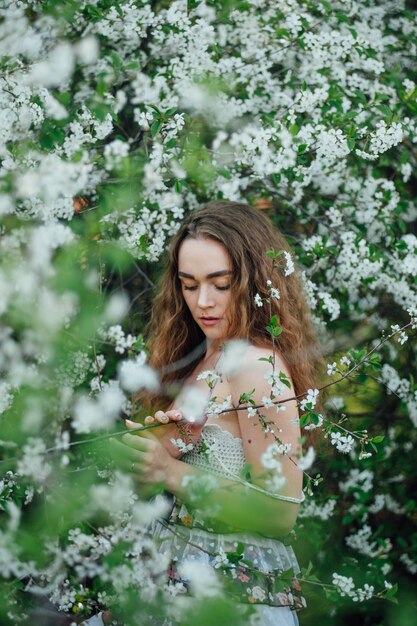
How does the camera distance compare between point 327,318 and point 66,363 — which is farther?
point 327,318

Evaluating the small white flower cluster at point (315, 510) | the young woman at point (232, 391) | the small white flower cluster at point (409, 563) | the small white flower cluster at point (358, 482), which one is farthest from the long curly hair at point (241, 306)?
the small white flower cluster at point (409, 563)

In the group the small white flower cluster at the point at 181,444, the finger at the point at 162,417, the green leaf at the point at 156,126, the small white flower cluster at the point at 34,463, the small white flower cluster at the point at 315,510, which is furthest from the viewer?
the small white flower cluster at the point at 315,510

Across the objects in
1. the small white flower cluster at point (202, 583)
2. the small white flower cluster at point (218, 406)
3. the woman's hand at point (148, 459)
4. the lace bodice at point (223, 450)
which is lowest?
the lace bodice at point (223, 450)

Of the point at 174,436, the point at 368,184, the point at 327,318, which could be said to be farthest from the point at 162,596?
the point at 368,184

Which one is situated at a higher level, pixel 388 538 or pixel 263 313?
pixel 263 313

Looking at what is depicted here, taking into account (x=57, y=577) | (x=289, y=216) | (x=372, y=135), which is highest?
(x=372, y=135)

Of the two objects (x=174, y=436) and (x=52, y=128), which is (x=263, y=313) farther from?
(x=52, y=128)

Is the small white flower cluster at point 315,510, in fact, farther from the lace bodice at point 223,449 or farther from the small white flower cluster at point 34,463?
the small white flower cluster at point 34,463

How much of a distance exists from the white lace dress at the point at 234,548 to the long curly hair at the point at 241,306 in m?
0.31

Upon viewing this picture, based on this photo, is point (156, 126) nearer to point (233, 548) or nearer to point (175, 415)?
point (175, 415)

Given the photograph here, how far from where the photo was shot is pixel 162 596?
154 cm

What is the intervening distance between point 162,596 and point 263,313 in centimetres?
102

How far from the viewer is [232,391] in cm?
219

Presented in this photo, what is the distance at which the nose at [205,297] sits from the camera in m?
2.28
